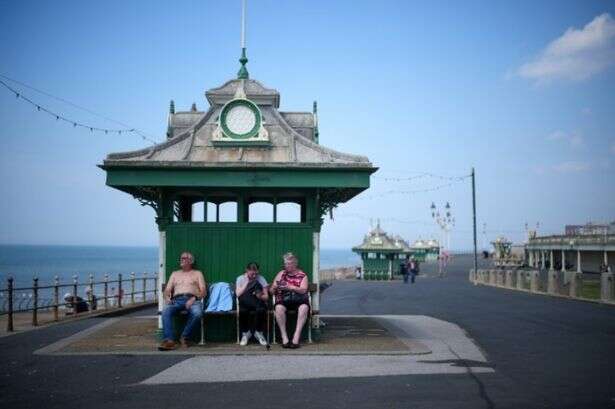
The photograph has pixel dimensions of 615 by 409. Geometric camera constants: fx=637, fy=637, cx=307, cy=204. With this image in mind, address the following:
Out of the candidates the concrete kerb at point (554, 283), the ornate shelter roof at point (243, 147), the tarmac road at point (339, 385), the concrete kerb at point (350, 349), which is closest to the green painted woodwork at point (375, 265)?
the concrete kerb at point (554, 283)

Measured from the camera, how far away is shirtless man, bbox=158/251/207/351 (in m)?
11.3

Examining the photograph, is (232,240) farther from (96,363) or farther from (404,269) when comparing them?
(404,269)

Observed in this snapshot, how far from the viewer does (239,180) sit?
11719mm

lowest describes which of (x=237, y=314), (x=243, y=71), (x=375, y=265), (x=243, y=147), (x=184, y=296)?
(x=375, y=265)

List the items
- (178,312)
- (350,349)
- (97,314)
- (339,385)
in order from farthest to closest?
(97,314) → (178,312) → (350,349) → (339,385)

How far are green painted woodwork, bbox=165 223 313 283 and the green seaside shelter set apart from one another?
0.02 metres

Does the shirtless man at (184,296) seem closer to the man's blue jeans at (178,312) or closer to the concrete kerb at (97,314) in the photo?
the man's blue jeans at (178,312)

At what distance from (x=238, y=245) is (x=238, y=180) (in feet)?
4.44

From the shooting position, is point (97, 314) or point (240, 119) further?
point (97, 314)

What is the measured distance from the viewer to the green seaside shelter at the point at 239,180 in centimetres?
1171

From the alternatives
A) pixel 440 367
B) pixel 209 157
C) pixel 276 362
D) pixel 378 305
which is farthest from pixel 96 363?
pixel 378 305

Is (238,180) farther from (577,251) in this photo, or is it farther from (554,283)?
(577,251)

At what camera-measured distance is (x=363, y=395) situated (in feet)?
24.7

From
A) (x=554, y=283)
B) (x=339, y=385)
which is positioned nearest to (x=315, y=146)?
(x=339, y=385)
